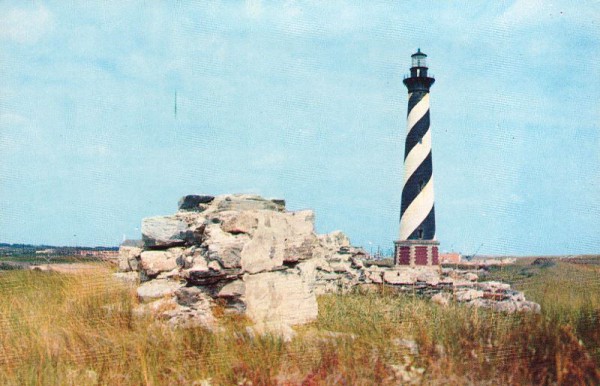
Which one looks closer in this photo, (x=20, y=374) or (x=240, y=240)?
(x=20, y=374)

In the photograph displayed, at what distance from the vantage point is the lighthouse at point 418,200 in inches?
877

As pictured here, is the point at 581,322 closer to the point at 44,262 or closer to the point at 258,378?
the point at 258,378

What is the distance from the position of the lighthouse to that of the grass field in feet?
54.2

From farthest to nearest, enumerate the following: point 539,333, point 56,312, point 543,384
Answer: point 56,312 → point 539,333 → point 543,384

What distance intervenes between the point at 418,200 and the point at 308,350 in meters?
18.6

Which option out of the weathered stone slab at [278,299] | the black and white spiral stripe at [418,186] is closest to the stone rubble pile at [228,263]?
the weathered stone slab at [278,299]

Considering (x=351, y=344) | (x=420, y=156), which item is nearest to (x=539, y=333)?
(x=351, y=344)

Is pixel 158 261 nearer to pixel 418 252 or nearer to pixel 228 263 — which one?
pixel 228 263

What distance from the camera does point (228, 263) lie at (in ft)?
19.2

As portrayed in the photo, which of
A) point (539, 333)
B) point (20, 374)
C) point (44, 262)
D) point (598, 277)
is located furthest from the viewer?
point (44, 262)

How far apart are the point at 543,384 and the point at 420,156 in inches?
752

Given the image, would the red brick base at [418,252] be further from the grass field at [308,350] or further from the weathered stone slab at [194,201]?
the grass field at [308,350]

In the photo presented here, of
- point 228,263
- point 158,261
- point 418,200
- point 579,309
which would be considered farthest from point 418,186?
point 228,263

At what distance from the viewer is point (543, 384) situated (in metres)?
3.73
